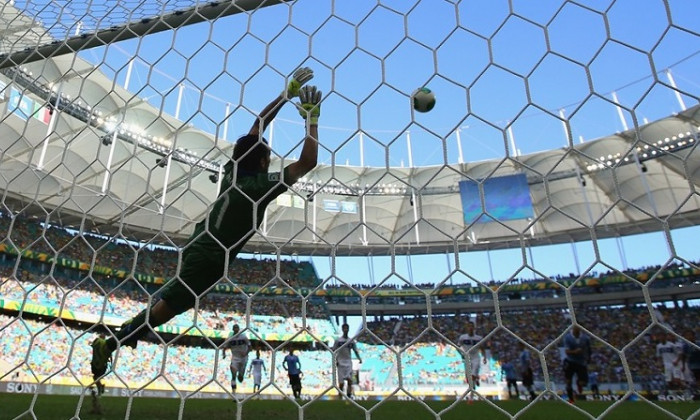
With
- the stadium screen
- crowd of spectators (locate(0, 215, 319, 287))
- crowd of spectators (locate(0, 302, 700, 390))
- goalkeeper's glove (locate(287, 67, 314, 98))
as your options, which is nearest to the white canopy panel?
the stadium screen

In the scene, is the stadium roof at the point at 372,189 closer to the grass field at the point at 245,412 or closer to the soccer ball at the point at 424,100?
the grass field at the point at 245,412

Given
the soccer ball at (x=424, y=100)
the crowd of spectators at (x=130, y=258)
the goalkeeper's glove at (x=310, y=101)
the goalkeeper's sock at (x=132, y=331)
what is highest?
the crowd of spectators at (x=130, y=258)

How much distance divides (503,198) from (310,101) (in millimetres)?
20813

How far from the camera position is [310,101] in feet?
6.79

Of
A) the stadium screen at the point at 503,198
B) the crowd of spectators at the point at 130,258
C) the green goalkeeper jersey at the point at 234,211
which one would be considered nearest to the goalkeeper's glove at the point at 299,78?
the green goalkeeper jersey at the point at 234,211

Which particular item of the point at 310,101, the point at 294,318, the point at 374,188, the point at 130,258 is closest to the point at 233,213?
the point at 310,101

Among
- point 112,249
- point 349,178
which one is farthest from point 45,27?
point 349,178

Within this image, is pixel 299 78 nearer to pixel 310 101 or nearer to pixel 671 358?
pixel 310 101

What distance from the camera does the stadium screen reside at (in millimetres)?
21031

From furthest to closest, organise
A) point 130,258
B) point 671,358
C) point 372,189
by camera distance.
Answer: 1. point 130,258
2. point 372,189
3. point 671,358

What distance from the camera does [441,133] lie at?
6.49 feet

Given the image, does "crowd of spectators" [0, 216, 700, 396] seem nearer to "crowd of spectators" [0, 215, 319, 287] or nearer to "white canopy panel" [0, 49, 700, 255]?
"crowd of spectators" [0, 215, 319, 287]

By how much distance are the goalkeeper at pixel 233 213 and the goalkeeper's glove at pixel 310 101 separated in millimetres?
77

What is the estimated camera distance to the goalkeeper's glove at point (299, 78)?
2205 mm
